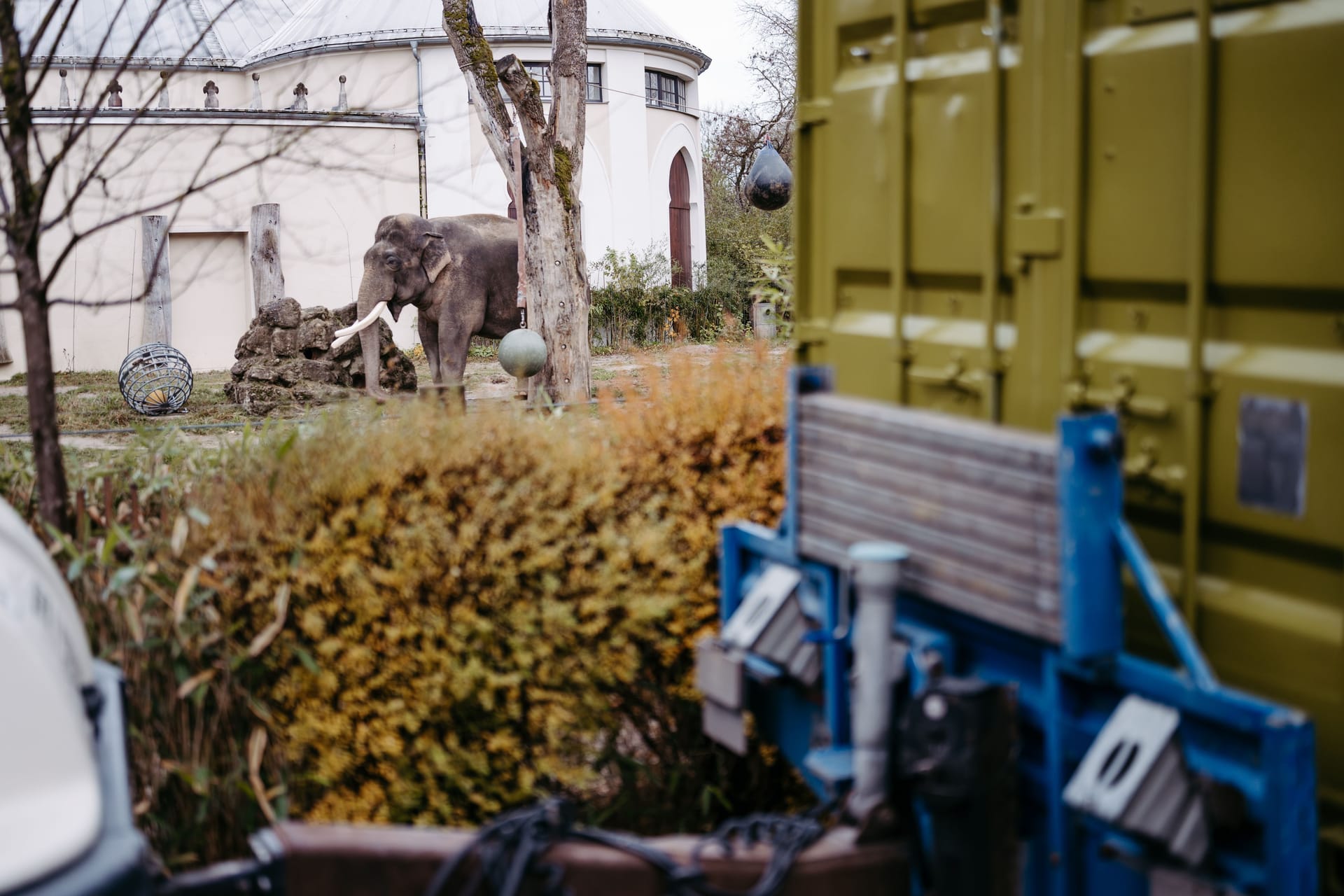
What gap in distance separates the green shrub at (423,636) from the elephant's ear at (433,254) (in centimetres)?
1196

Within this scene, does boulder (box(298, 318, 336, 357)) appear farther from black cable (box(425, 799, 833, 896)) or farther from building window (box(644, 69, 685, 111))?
black cable (box(425, 799, 833, 896))

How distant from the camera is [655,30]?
3116 cm

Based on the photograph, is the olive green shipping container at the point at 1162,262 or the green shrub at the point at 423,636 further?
the green shrub at the point at 423,636

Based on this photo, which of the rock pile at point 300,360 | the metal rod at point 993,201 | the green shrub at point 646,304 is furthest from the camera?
the green shrub at point 646,304

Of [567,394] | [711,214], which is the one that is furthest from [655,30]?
[567,394]

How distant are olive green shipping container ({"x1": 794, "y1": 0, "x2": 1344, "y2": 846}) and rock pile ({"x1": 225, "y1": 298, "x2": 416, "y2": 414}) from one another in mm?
14639

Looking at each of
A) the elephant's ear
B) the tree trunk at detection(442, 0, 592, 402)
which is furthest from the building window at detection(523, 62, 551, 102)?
the tree trunk at detection(442, 0, 592, 402)

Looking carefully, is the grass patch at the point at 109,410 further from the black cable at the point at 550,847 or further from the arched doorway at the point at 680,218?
the arched doorway at the point at 680,218

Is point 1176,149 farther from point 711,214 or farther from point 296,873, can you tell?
point 711,214

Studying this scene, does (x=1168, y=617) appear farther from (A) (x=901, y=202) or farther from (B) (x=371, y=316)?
(B) (x=371, y=316)

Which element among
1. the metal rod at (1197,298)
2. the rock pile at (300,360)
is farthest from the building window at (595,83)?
the metal rod at (1197,298)

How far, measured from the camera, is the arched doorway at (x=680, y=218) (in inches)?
1294

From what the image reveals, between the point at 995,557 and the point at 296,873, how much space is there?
1.70 m

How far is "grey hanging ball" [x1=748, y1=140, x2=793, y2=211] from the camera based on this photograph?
13664mm
